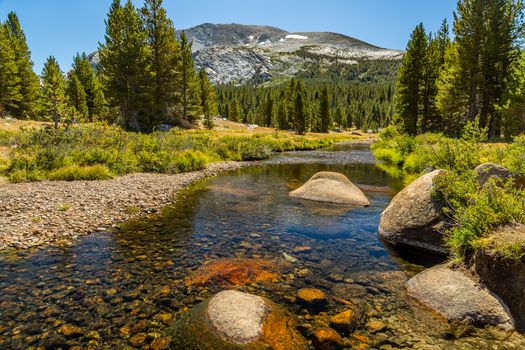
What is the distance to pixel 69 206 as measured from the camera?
1367 cm

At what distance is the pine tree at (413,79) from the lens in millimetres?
47969

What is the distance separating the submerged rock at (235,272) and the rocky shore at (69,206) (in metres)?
5.51

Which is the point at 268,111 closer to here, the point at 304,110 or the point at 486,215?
the point at 304,110

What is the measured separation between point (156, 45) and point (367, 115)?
130253 mm

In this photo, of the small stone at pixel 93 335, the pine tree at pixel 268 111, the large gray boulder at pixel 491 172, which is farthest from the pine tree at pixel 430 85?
the pine tree at pixel 268 111

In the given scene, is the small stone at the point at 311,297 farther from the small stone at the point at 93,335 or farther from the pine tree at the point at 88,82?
the pine tree at the point at 88,82

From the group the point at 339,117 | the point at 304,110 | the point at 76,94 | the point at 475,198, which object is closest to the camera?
the point at 475,198

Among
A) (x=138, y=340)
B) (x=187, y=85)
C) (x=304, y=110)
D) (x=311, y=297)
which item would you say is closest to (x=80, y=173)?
(x=138, y=340)

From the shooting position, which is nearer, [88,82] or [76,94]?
[76,94]

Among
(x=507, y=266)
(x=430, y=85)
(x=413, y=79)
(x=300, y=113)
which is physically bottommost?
(x=507, y=266)

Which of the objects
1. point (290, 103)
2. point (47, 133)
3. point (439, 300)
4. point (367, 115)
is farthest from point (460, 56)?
point (367, 115)

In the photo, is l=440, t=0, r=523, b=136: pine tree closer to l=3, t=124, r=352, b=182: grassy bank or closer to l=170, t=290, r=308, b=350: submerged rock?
l=3, t=124, r=352, b=182: grassy bank

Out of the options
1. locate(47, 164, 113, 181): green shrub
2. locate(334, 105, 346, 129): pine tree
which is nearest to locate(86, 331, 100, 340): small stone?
locate(47, 164, 113, 181): green shrub

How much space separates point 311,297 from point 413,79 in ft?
164
